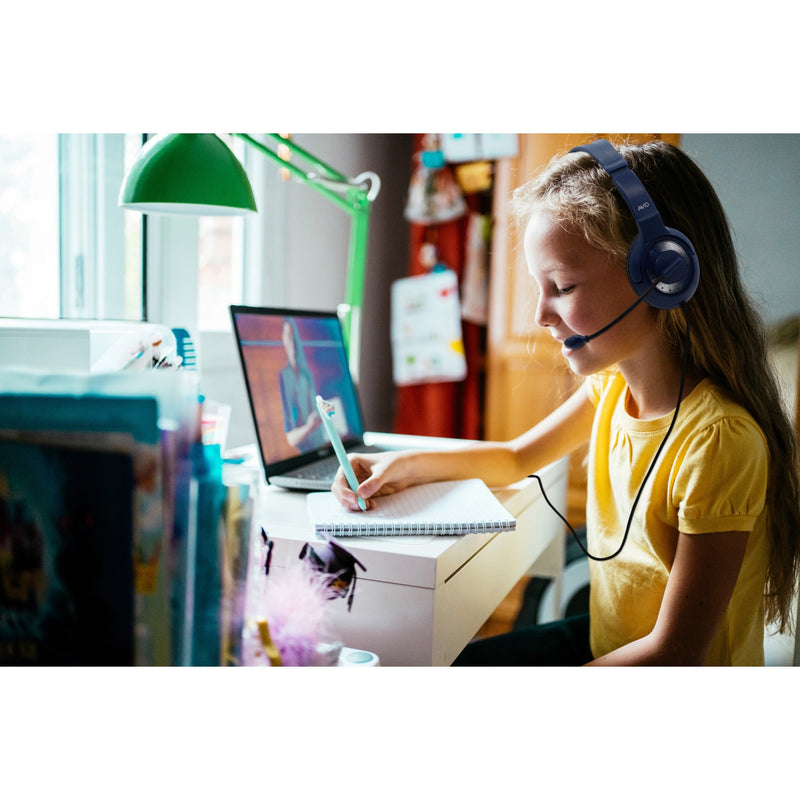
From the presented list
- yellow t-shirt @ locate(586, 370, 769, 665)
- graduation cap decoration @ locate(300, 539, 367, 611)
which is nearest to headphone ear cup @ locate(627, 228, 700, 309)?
yellow t-shirt @ locate(586, 370, 769, 665)

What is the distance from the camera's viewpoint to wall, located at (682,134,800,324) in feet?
2.27

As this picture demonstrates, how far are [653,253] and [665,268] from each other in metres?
0.02

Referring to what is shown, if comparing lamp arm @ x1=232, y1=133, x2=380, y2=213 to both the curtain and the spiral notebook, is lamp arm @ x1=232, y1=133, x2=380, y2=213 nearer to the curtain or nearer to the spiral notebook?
the spiral notebook

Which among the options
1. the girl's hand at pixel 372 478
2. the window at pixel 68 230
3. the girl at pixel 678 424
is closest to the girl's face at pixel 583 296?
the girl at pixel 678 424

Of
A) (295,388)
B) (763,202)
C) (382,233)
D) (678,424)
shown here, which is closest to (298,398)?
(295,388)

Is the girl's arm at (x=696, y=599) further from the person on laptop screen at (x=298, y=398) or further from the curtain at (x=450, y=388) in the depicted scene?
the curtain at (x=450, y=388)

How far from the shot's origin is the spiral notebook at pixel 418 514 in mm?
634

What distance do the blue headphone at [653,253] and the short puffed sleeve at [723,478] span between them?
0.13m
